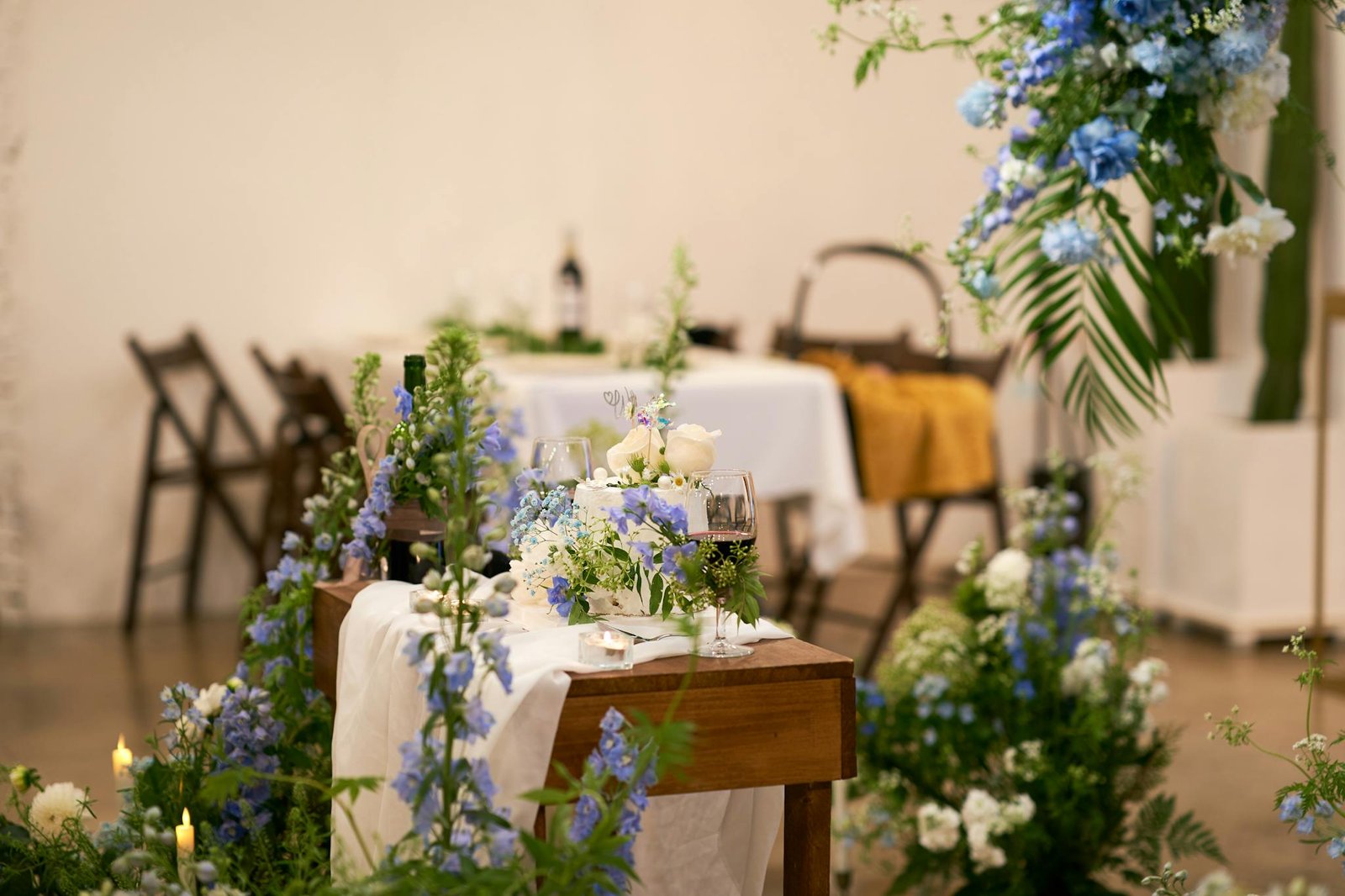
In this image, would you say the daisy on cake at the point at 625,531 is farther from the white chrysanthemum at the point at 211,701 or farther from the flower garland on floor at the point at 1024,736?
the flower garland on floor at the point at 1024,736

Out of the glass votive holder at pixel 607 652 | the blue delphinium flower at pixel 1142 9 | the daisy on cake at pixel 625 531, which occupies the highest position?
the blue delphinium flower at pixel 1142 9

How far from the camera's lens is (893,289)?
617 centimetres

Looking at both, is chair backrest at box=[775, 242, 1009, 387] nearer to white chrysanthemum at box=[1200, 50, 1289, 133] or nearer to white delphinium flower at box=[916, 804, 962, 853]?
white delphinium flower at box=[916, 804, 962, 853]

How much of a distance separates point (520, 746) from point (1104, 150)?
0.91 m

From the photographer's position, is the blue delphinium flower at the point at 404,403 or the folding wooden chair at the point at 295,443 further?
the folding wooden chair at the point at 295,443

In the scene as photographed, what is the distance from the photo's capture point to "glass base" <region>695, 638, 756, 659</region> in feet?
5.50

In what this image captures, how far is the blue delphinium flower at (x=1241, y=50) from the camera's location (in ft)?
5.50

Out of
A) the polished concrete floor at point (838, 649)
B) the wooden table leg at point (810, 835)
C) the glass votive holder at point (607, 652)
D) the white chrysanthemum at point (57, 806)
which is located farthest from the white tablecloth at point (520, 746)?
the polished concrete floor at point (838, 649)

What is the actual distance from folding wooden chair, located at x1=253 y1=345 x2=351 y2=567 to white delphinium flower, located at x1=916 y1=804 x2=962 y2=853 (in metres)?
2.19

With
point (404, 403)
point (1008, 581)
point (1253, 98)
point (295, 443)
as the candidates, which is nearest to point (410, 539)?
point (404, 403)

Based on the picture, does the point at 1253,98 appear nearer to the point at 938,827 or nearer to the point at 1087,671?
the point at 1087,671

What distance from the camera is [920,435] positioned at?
429 cm

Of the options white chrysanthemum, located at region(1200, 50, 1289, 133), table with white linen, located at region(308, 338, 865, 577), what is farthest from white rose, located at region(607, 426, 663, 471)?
table with white linen, located at region(308, 338, 865, 577)

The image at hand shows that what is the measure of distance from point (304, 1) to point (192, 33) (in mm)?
401
